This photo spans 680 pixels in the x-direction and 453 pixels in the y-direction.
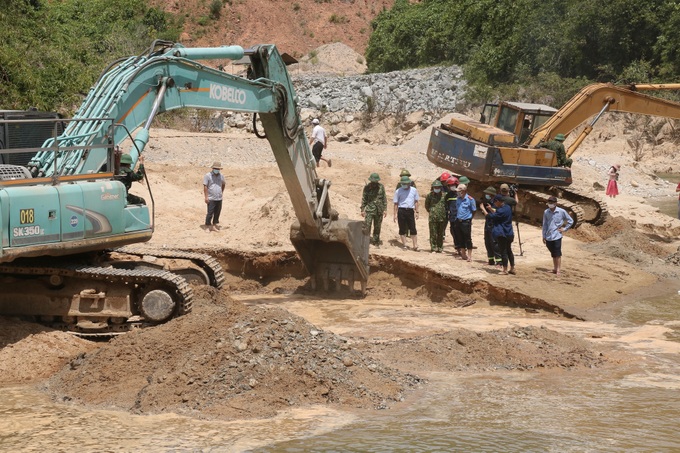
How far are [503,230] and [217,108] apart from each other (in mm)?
5932

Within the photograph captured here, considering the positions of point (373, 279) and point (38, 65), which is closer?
point (373, 279)

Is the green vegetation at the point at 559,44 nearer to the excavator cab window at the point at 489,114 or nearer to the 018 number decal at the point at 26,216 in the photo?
the excavator cab window at the point at 489,114

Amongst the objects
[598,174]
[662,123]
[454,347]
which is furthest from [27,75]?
[662,123]

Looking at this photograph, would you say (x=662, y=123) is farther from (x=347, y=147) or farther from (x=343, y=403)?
(x=343, y=403)

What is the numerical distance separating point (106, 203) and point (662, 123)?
31.1 meters

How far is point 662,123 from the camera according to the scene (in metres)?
37.5

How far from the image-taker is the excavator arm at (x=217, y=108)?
1054 cm

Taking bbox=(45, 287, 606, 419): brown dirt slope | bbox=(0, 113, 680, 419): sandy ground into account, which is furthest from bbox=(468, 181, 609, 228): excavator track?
bbox=(45, 287, 606, 419): brown dirt slope

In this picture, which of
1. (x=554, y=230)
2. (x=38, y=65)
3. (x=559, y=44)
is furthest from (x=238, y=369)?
(x=559, y=44)

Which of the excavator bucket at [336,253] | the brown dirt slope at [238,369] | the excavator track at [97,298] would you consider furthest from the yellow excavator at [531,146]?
the excavator track at [97,298]

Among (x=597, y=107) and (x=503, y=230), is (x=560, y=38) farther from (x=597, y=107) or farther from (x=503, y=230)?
(x=503, y=230)

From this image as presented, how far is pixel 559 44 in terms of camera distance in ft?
139

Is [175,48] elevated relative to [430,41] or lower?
lower

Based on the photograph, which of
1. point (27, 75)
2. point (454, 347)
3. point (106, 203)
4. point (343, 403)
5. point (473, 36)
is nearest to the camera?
point (343, 403)
